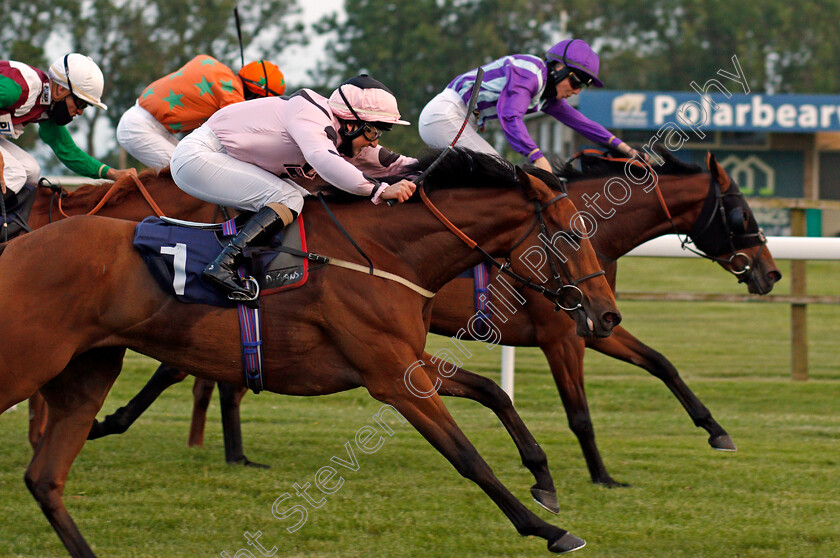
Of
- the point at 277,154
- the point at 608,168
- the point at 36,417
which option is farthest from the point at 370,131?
the point at 36,417

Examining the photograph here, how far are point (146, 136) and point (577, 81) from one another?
232 cm

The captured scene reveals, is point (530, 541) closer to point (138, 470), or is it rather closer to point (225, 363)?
point (225, 363)

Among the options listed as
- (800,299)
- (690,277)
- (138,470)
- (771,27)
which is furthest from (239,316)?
(771,27)

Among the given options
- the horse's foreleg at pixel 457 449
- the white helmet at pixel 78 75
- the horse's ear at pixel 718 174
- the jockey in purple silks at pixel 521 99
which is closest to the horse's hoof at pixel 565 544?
the horse's foreleg at pixel 457 449

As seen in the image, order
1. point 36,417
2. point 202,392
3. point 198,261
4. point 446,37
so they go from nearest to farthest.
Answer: point 198,261 → point 36,417 → point 202,392 → point 446,37

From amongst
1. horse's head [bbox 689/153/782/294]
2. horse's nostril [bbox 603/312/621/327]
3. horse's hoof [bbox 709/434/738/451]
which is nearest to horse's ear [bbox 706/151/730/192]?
horse's head [bbox 689/153/782/294]

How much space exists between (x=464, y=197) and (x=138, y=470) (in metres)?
2.43

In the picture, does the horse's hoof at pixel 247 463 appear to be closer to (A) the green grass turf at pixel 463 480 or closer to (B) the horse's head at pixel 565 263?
(A) the green grass turf at pixel 463 480

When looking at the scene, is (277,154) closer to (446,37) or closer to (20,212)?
(20,212)

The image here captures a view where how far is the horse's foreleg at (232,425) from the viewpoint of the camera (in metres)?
5.50

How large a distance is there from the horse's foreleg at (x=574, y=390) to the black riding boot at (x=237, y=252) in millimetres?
1843

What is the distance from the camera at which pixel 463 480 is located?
202 inches

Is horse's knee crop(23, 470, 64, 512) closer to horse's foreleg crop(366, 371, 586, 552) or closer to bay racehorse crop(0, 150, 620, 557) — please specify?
bay racehorse crop(0, 150, 620, 557)

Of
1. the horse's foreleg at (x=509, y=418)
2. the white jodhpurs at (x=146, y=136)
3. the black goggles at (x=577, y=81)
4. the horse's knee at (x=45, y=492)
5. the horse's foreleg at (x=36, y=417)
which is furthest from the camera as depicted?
the white jodhpurs at (x=146, y=136)
